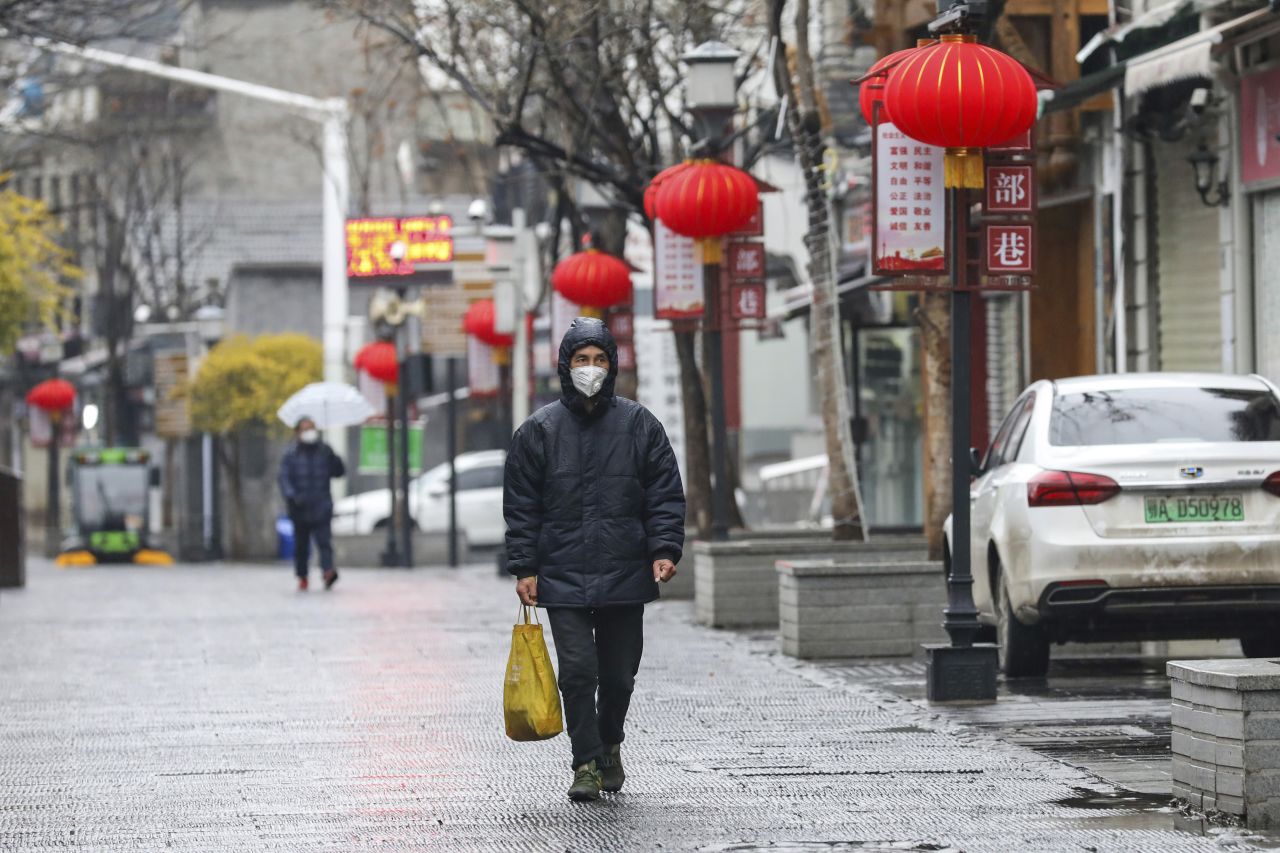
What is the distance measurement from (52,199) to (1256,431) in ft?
200

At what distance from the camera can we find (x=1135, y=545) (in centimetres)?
1243

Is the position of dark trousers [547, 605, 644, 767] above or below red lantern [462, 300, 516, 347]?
below

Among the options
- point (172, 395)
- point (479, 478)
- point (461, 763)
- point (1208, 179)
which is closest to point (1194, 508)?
point (461, 763)

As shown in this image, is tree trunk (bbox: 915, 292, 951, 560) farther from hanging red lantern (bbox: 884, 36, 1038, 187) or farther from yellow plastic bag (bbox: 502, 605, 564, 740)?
yellow plastic bag (bbox: 502, 605, 564, 740)

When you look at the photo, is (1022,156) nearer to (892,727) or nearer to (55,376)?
(892,727)

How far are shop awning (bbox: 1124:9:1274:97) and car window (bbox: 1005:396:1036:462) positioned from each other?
3676mm

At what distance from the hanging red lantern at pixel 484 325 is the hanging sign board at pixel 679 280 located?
568 inches

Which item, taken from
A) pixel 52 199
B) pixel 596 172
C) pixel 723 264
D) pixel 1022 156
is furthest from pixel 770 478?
pixel 52 199

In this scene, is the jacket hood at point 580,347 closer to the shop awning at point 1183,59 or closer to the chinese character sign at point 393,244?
the shop awning at point 1183,59

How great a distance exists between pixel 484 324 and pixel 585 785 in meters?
27.2

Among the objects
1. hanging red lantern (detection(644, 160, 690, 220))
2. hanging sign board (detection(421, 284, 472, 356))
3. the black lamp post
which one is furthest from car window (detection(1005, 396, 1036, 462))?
hanging sign board (detection(421, 284, 472, 356))

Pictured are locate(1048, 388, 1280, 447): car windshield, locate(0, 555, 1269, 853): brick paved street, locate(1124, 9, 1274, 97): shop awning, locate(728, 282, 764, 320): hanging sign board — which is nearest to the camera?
locate(0, 555, 1269, 853): brick paved street

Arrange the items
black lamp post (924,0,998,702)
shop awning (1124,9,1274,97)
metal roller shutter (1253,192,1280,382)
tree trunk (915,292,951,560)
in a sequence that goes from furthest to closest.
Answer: tree trunk (915,292,951,560) < metal roller shutter (1253,192,1280,382) < shop awning (1124,9,1274,97) < black lamp post (924,0,998,702)

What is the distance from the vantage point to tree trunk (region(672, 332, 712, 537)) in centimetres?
2423
